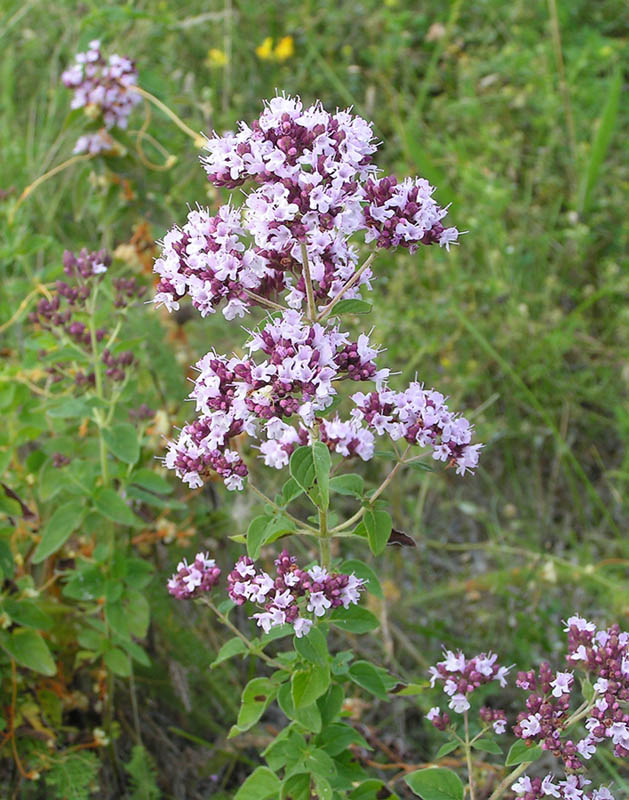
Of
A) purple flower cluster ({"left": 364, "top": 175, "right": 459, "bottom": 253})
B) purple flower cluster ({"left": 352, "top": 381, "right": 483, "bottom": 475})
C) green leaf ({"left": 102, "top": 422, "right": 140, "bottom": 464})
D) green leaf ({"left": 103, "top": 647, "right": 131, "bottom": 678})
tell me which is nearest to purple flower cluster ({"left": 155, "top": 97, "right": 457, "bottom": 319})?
purple flower cluster ({"left": 364, "top": 175, "right": 459, "bottom": 253})

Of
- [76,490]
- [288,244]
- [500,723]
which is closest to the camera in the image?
[288,244]

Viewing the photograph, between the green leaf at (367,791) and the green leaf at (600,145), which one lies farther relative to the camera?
the green leaf at (600,145)

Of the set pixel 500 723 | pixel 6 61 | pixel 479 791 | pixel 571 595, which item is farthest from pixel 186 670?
pixel 6 61

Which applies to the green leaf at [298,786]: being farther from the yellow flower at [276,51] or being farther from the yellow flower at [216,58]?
the yellow flower at [276,51]

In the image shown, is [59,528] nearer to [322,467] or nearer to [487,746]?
[322,467]

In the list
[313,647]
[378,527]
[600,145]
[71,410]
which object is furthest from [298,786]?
[600,145]

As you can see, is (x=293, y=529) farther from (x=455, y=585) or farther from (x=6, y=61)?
(x=6, y=61)

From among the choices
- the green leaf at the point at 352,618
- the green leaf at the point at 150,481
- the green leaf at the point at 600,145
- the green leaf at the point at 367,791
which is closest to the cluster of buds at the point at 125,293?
the green leaf at the point at 150,481
